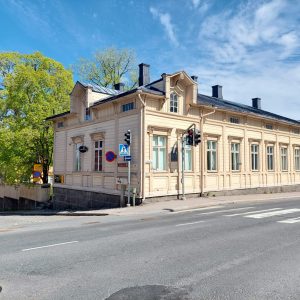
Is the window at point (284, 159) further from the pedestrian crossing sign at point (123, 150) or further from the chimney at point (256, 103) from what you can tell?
the pedestrian crossing sign at point (123, 150)

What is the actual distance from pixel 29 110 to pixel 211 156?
51.1 ft

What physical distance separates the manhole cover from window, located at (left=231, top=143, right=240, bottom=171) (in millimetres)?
19737

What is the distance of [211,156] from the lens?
895 inches

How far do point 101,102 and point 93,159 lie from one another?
394 centimetres

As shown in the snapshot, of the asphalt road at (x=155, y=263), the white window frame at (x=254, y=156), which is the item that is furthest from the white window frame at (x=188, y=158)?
the asphalt road at (x=155, y=263)

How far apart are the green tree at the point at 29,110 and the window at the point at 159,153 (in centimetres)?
1204

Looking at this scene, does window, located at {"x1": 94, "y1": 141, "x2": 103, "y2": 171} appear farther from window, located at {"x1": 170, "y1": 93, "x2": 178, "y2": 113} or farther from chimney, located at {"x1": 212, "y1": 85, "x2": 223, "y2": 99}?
chimney, located at {"x1": 212, "y1": 85, "x2": 223, "y2": 99}

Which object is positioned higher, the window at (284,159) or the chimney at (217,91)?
the chimney at (217,91)

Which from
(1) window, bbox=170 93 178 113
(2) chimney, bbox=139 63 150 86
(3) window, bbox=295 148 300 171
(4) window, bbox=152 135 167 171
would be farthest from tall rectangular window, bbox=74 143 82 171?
(3) window, bbox=295 148 300 171

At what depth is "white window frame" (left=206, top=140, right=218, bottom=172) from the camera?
22469 millimetres

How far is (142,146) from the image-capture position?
1872 centimetres

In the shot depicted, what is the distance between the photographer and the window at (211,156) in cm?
2252

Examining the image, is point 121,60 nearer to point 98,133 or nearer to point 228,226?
point 98,133

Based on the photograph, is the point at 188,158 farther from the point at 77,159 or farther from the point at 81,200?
the point at 77,159
